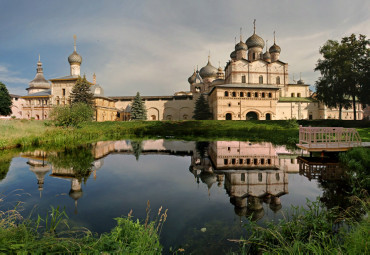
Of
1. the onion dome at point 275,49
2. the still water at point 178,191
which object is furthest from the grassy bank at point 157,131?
the onion dome at point 275,49

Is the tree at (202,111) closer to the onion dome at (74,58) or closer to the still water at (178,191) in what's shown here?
the onion dome at (74,58)

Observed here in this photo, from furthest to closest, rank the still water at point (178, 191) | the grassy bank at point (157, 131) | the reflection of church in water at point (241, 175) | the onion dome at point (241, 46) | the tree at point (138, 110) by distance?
the tree at point (138, 110)
the onion dome at point (241, 46)
the grassy bank at point (157, 131)
the reflection of church in water at point (241, 175)
the still water at point (178, 191)

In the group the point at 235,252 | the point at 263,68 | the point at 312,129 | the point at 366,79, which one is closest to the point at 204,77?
the point at 263,68

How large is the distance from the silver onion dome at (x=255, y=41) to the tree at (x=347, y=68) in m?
12.9

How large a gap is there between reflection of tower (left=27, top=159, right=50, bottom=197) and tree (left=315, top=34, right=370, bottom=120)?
27547mm

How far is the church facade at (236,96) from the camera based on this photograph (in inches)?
1270

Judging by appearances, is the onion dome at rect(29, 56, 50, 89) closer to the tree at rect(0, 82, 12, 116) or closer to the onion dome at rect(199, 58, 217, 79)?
the tree at rect(0, 82, 12, 116)

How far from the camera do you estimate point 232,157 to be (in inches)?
347

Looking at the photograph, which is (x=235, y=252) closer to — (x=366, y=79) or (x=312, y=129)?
(x=312, y=129)

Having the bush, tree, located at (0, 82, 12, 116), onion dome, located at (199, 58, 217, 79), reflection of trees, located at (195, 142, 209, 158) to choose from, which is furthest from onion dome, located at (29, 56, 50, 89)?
reflection of trees, located at (195, 142, 209, 158)

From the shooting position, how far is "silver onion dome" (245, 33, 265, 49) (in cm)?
3591

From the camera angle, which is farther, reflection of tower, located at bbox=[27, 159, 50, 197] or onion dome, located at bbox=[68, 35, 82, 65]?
onion dome, located at bbox=[68, 35, 82, 65]

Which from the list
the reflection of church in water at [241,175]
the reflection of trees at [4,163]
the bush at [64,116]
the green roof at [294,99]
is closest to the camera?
the reflection of church in water at [241,175]

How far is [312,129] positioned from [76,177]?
954 centimetres
